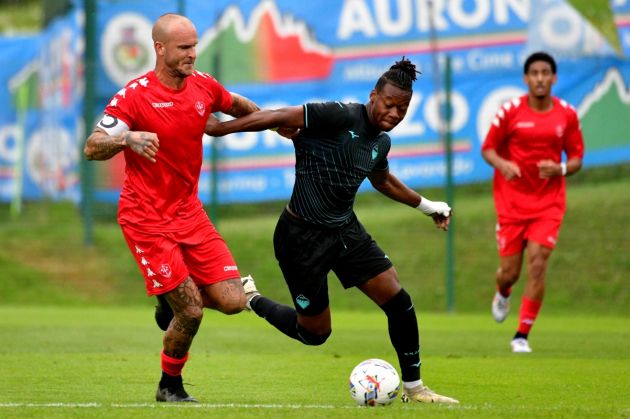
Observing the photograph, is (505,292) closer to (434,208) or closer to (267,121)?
(434,208)

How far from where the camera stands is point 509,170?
13.2 m

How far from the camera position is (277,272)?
20016mm

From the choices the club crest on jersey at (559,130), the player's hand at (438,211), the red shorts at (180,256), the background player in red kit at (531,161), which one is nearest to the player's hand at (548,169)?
the background player in red kit at (531,161)

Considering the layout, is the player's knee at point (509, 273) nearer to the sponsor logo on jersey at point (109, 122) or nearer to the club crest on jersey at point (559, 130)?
the club crest on jersey at point (559, 130)

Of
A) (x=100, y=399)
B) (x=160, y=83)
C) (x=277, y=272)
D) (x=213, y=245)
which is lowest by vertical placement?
(x=277, y=272)

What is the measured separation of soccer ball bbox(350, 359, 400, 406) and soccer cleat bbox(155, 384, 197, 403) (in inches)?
45.5

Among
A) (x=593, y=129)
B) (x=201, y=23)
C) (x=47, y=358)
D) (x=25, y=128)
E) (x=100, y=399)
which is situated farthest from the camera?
(x=25, y=128)

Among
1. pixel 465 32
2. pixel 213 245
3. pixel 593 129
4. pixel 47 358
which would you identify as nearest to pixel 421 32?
pixel 465 32

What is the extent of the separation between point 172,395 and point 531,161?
631 cm

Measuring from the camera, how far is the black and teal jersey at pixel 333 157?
8844 millimetres

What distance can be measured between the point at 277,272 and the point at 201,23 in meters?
4.42

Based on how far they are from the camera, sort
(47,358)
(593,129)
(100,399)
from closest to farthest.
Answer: (100,399) → (47,358) → (593,129)

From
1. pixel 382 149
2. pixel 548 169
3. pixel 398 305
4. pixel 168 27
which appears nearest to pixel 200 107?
pixel 168 27

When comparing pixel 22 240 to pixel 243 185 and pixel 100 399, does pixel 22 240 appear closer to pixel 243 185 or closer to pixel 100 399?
pixel 243 185
